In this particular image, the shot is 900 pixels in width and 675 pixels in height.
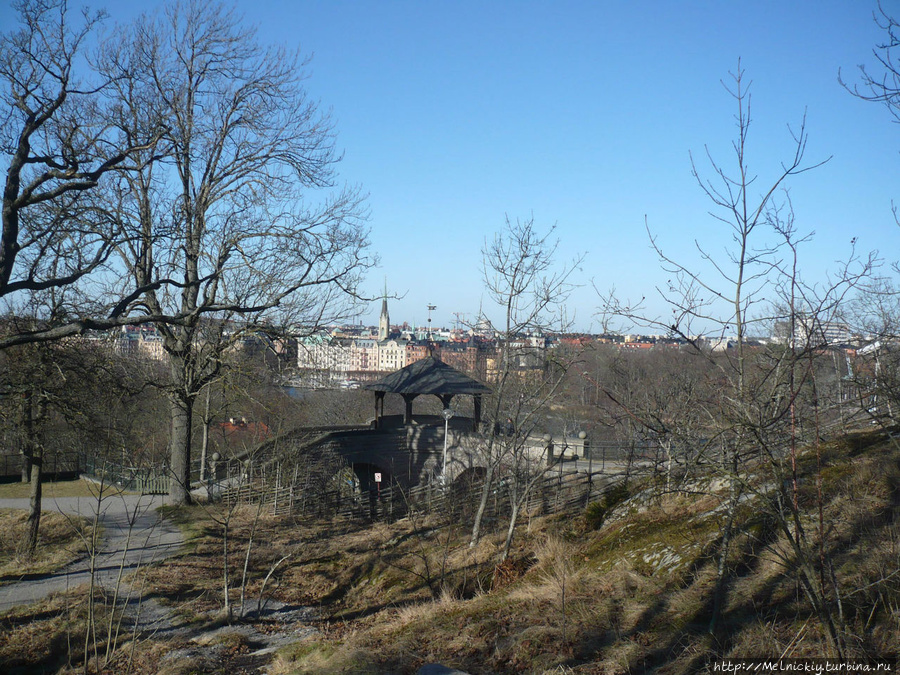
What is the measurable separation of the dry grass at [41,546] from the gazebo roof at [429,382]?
9.60 m

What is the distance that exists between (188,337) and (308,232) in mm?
4007

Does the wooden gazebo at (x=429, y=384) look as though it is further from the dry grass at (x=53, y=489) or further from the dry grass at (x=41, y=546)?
the dry grass at (x=41, y=546)

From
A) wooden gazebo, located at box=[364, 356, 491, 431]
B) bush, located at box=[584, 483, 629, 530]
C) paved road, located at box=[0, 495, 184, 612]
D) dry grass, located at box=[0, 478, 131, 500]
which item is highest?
wooden gazebo, located at box=[364, 356, 491, 431]

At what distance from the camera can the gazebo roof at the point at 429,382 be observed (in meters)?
20.1

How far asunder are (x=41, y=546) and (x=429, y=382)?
11.7 meters

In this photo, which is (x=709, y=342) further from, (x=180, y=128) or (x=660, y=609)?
(x=180, y=128)

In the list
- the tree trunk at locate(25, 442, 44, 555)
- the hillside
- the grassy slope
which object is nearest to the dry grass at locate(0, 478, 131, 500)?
the tree trunk at locate(25, 442, 44, 555)

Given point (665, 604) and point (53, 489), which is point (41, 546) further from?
point (665, 604)

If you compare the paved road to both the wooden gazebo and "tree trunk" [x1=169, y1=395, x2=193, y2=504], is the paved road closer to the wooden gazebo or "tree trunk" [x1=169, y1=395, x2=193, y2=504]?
"tree trunk" [x1=169, y1=395, x2=193, y2=504]

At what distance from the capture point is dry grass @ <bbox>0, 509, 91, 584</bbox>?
10766 mm

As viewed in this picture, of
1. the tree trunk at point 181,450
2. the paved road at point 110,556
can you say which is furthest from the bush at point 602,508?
the tree trunk at point 181,450

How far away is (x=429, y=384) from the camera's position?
2062 centimetres

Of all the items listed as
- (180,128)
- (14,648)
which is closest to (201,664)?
(14,648)

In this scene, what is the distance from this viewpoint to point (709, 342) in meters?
5.15
